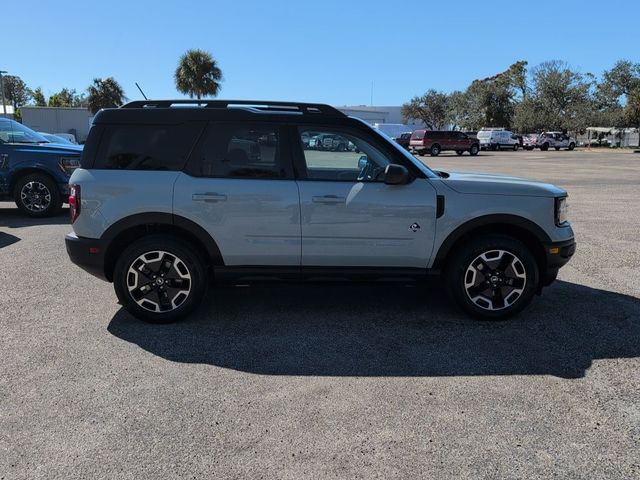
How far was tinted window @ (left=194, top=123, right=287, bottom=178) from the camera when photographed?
15.4ft

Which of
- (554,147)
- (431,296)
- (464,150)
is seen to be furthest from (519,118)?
(431,296)

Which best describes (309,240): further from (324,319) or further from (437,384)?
(437,384)

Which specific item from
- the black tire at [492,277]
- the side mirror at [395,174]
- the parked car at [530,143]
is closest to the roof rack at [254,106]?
the side mirror at [395,174]

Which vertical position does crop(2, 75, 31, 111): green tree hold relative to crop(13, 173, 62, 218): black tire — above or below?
above

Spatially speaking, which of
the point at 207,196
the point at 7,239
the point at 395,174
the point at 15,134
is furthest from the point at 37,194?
the point at 395,174

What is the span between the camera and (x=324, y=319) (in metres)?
4.98

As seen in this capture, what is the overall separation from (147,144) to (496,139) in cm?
5313

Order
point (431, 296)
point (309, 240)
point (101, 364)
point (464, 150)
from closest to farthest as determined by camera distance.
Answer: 1. point (101, 364)
2. point (309, 240)
3. point (431, 296)
4. point (464, 150)

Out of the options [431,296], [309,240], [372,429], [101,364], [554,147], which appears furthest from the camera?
[554,147]

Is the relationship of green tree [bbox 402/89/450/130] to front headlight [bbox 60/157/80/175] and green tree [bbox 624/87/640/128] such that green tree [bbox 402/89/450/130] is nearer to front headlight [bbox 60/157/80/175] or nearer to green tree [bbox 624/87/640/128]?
green tree [bbox 624/87/640/128]

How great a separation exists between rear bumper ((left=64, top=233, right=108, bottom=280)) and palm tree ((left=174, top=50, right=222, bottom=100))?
4384 cm

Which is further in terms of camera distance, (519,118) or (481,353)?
(519,118)

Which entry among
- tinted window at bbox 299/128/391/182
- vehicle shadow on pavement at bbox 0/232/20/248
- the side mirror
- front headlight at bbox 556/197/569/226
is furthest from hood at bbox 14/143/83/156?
front headlight at bbox 556/197/569/226

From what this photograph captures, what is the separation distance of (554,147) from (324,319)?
193 feet
